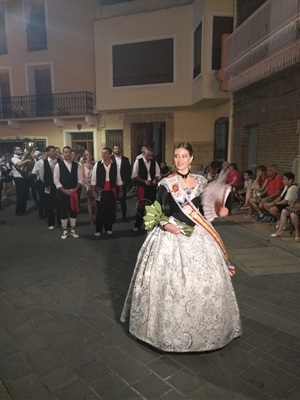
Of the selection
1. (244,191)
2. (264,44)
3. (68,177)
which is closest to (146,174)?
(68,177)

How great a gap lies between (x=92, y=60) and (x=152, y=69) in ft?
15.3

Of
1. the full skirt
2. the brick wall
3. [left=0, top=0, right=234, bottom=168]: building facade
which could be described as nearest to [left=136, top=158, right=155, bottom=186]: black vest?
the brick wall

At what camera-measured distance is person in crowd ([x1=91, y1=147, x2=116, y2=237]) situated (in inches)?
249

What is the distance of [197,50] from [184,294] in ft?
39.9

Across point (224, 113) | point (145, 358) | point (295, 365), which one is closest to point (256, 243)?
point (295, 365)

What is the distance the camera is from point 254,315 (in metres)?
3.36

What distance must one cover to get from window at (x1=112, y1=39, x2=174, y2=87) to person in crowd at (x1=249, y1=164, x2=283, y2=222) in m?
7.96

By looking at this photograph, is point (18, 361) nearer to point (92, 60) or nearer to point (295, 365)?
point (295, 365)

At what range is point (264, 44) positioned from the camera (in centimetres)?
820

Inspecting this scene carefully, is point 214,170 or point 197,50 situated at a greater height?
point 197,50

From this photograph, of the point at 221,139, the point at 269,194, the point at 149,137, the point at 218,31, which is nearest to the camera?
the point at 269,194

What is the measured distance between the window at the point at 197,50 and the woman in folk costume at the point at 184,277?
34.5 ft

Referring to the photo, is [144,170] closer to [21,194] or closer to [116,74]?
[21,194]

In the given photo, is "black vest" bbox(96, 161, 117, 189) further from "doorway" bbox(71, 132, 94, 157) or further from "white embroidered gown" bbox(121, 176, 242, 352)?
"doorway" bbox(71, 132, 94, 157)
